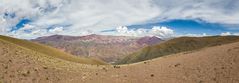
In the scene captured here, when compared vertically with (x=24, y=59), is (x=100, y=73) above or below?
below

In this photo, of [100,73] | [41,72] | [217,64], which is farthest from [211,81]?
[41,72]

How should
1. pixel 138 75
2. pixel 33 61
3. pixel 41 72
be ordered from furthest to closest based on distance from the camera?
pixel 33 61 → pixel 41 72 → pixel 138 75

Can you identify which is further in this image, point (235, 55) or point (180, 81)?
point (235, 55)

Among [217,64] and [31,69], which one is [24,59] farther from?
[217,64]

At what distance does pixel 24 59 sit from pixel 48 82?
7.64 metres

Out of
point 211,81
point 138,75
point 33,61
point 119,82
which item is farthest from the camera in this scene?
point 33,61

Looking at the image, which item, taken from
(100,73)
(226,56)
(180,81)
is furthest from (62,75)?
(226,56)

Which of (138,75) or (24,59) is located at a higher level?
(24,59)

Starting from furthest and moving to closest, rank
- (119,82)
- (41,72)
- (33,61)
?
(33,61), (41,72), (119,82)

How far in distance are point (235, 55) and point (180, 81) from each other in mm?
7677

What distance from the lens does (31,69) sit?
87.6ft

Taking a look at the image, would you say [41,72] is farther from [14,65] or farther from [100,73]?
[100,73]

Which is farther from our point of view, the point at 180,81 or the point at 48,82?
the point at 48,82

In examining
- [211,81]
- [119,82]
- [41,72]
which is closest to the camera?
[211,81]
